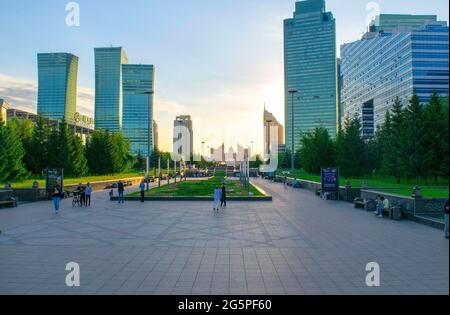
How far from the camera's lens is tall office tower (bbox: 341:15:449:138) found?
311ft

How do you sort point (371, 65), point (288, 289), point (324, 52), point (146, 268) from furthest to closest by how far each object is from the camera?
point (324, 52), point (371, 65), point (146, 268), point (288, 289)

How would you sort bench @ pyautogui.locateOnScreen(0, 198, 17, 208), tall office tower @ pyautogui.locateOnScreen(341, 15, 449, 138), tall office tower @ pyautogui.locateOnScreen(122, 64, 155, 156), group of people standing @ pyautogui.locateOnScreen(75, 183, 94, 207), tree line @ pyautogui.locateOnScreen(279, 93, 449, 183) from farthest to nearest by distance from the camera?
tall office tower @ pyautogui.locateOnScreen(122, 64, 155, 156)
tall office tower @ pyautogui.locateOnScreen(341, 15, 449, 138)
tree line @ pyautogui.locateOnScreen(279, 93, 449, 183)
group of people standing @ pyautogui.locateOnScreen(75, 183, 94, 207)
bench @ pyautogui.locateOnScreen(0, 198, 17, 208)

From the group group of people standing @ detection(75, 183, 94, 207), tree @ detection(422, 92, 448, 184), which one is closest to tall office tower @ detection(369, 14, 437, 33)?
tree @ detection(422, 92, 448, 184)

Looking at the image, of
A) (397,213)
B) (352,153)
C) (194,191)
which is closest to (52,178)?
(194,191)

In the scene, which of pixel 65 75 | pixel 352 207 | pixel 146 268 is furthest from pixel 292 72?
pixel 146 268

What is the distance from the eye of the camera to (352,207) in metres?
21.1

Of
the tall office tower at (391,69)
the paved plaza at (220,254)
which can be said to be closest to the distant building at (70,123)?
the paved plaza at (220,254)

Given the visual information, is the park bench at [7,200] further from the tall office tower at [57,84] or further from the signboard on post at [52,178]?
the tall office tower at [57,84]

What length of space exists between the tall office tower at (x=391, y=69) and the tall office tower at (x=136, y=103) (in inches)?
3552

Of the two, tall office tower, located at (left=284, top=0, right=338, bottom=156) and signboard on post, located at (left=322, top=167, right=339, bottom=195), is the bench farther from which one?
Answer: tall office tower, located at (left=284, top=0, right=338, bottom=156)

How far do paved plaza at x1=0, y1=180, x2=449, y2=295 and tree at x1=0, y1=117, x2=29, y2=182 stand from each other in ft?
88.2

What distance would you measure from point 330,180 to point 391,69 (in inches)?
3895

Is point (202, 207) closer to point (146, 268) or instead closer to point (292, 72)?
point (146, 268)
